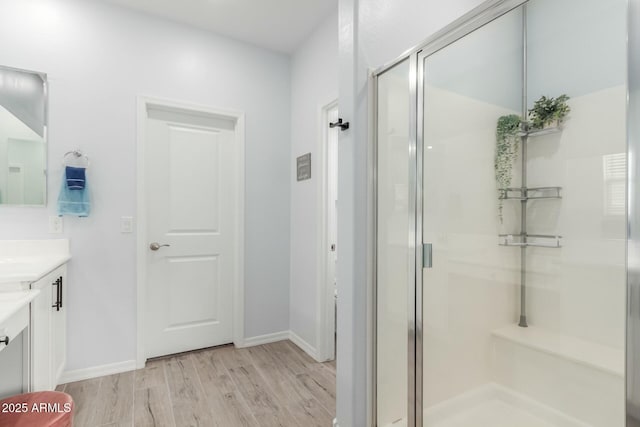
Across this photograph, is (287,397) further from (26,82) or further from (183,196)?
(26,82)

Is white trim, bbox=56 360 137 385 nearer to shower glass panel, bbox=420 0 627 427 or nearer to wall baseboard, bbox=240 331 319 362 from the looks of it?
wall baseboard, bbox=240 331 319 362

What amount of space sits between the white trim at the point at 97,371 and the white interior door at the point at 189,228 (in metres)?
0.18

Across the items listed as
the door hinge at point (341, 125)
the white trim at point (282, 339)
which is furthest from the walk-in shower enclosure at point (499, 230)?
the white trim at point (282, 339)

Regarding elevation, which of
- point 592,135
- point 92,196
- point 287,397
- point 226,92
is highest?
point 226,92

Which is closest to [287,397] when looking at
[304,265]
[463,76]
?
[304,265]

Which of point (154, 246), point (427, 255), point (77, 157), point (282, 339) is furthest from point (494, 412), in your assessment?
point (77, 157)

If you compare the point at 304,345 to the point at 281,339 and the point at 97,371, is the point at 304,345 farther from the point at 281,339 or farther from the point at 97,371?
the point at 97,371

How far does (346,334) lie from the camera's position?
5.64 ft

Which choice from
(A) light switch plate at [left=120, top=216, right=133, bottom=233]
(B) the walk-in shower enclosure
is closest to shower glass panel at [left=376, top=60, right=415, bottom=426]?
(B) the walk-in shower enclosure

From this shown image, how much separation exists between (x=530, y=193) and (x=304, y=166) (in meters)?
1.74

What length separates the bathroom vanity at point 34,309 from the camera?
1357 mm

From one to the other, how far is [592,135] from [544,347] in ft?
3.66

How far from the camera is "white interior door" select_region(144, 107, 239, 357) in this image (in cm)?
265

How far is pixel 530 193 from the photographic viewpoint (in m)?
1.82
